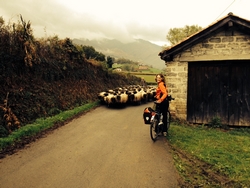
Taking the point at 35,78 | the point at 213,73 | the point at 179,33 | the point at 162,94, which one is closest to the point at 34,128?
the point at 35,78

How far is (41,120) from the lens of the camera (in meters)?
8.18

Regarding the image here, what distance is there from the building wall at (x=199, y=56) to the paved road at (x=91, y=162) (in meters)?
2.72

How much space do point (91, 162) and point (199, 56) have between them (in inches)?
263

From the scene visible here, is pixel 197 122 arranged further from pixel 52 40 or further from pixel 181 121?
pixel 52 40

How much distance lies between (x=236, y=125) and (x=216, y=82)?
6.86 ft

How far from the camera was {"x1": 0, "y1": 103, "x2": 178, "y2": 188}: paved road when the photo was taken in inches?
159

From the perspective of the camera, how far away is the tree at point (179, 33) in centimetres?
4193

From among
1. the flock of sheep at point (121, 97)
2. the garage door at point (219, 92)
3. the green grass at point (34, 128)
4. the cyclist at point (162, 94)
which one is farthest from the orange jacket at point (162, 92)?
the flock of sheep at point (121, 97)

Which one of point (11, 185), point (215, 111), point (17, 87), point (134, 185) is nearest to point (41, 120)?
point (17, 87)

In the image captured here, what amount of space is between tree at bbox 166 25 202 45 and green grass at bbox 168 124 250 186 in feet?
121

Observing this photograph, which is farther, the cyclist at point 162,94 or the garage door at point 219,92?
the garage door at point 219,92

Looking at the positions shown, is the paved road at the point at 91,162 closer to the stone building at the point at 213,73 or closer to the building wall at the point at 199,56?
the building wall at the point at 199,56

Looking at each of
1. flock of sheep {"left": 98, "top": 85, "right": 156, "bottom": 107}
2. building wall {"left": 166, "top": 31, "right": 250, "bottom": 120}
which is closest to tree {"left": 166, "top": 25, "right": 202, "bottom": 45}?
flock of sheep {"left": 98, "top": 85, "right": 156, "bottom": 107}

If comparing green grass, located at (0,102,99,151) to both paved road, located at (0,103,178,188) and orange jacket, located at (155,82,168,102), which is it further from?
orange jacket, located at (155,82,168,102)
